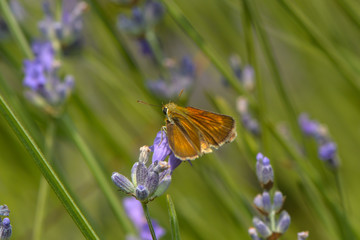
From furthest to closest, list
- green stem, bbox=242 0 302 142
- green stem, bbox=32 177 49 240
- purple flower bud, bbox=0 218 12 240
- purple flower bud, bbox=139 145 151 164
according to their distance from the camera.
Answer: green stem, bbox=242 0 302 142, green stem, bbox=32 177 49 240, purple flower bud, bbox=139 145 151 164, purple flower bud, bbox=0 218 12 240

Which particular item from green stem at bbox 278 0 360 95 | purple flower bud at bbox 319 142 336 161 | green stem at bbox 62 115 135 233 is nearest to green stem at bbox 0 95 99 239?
green stem at bbox 62 115 135 233

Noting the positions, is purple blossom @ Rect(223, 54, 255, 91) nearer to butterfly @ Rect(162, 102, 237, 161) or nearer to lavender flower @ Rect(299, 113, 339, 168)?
lavender flower @ Rect(299, 113, 339, 168)

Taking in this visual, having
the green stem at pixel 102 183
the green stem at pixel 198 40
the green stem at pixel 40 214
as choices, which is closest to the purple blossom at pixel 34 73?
the green stem at pixel 102 183

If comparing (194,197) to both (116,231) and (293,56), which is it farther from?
(293,56)

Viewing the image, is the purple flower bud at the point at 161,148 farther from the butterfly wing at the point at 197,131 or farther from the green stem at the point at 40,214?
the green stem at the point at 40,214

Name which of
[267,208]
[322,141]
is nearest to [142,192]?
[267,208]

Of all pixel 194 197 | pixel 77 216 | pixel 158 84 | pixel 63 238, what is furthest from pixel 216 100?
pixel 63 238

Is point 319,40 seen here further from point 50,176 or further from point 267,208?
point 50,176
